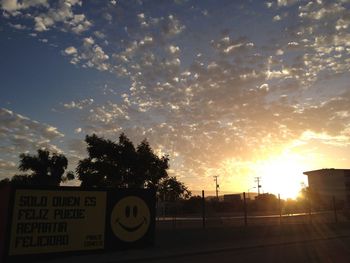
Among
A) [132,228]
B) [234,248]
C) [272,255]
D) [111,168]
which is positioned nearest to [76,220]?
[132,228]

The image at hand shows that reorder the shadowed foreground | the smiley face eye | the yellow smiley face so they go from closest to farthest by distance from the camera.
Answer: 1. the shadowed foreground
2. the yellow smiley face
3. the smiley face eye

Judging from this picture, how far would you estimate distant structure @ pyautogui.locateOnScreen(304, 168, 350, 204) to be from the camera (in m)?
97.3

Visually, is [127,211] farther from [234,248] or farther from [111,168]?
[111,168]

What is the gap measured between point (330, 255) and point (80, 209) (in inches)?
348

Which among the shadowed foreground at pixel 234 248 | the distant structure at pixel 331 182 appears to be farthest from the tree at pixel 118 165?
the distant structure at pixel 331 182

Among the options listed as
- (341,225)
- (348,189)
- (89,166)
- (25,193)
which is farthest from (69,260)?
(348,189)

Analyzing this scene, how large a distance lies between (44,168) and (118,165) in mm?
9117

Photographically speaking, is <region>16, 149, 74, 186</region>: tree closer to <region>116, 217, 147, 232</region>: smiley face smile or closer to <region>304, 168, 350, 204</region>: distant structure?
<region>116, 217, 147, 232</region>: smiley face smile

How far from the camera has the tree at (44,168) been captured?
148ft

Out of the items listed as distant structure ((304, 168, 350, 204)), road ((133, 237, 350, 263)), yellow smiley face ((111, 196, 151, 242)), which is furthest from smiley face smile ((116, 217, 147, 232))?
distant structure ((304, 168, 350, 204))

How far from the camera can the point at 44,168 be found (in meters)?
45.9

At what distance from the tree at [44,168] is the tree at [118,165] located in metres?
3.58

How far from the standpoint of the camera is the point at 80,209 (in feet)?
47.1

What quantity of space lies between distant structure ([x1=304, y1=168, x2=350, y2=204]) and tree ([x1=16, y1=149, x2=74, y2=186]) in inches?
2604
